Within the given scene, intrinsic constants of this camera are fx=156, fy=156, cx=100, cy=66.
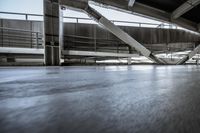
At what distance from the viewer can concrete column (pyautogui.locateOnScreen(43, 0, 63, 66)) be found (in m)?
5.18

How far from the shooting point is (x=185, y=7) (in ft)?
21.4

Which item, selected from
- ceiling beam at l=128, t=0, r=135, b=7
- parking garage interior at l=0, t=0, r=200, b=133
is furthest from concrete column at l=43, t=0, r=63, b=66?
ceiling beam at l=128, t=0, r=135, b=7

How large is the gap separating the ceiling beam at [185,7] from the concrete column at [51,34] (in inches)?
198

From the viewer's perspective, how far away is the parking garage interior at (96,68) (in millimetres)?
433

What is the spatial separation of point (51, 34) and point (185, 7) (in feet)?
18.2

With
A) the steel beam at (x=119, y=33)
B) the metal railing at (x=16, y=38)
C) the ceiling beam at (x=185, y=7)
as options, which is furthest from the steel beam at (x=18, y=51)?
the ceiling beam at (x=185, y=7)

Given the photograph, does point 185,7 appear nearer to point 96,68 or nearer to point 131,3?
point 131,3

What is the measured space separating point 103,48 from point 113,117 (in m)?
7.35

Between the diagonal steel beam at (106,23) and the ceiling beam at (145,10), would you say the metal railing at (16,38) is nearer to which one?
the diagonal steel beam at (106,23)

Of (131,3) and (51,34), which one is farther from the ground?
(131,3)

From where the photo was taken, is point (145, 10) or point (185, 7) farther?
point (145, 10)

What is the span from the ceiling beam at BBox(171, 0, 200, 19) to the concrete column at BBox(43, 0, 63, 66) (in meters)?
5.02

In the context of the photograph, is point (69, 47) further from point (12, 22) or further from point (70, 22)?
point (12, 22)

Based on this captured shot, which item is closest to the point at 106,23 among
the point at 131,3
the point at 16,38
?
the point at 131,3
